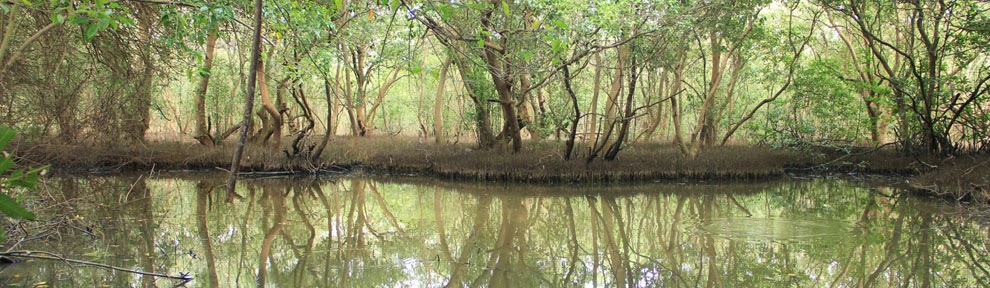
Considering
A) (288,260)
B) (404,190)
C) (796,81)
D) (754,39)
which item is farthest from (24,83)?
(796,81)

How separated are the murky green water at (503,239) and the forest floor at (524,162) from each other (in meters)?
1.58

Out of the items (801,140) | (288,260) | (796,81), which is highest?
(796,81)

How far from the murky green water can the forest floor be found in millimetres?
1580

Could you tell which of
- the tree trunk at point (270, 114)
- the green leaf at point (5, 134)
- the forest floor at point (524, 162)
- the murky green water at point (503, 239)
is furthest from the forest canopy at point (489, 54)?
the green leaf at point (5, 134)

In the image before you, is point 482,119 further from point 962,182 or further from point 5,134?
point 5,134

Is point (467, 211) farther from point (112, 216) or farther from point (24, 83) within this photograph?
point (24, 83)

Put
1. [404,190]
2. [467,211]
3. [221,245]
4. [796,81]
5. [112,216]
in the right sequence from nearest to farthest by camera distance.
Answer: [221,245], [112,216], [467,211], [404,190], [796,81]

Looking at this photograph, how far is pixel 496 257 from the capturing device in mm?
4805

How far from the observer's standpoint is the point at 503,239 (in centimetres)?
552

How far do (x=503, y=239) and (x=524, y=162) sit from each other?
4837mm

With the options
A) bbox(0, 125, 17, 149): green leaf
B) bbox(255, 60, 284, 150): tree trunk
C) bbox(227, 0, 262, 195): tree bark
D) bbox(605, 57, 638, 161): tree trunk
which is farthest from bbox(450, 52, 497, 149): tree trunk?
bbox(0, 125, 17, 149): green leaf

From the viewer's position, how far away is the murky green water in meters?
4.16

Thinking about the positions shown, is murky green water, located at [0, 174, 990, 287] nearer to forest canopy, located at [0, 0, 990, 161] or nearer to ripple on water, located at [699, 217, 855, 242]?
ripple on water, located at [699, 217, 855, 242]

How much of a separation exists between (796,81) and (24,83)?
1117 cm
